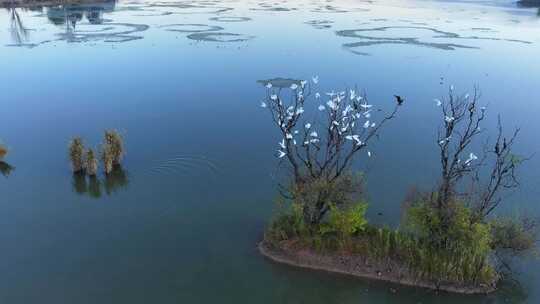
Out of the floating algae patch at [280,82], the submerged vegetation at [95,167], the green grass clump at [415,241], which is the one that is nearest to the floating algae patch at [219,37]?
the floating algae patch at [280,82]

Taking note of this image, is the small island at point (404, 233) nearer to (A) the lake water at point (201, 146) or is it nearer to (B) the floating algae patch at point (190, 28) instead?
(A) the lake water at point (201, 146)

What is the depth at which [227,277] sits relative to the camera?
995cm

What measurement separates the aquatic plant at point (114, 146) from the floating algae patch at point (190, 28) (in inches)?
825

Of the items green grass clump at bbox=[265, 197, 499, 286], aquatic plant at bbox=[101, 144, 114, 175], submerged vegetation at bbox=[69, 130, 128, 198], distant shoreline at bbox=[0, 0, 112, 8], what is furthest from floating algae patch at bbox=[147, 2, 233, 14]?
green grass clump at bbox=[265, 197, 499, 286]

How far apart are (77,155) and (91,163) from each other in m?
0.48

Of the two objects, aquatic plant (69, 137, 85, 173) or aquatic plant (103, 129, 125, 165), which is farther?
aquatic plant (103, 129, 125, 165)

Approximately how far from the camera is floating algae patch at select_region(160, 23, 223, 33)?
33.9m

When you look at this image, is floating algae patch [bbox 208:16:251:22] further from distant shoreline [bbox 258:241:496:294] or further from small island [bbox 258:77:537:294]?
distant shoreline [bbox 258:241:496:294]

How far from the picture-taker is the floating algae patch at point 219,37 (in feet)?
100

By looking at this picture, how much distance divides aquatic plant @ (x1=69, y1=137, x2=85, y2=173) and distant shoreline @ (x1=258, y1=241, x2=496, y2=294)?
6284mm

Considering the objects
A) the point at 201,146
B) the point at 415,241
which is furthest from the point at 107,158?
the point at 415,241

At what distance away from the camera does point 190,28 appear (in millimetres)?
34844

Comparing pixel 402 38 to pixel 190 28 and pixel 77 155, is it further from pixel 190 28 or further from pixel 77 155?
pixel 77 155

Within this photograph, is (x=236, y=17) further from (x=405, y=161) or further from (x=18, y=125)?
(x=405, y=161)
